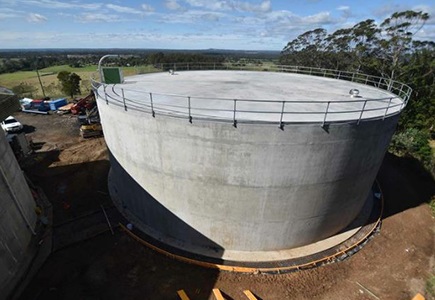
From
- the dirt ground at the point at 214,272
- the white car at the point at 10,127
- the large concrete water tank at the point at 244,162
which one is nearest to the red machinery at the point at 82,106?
the white car at the point at 10,127

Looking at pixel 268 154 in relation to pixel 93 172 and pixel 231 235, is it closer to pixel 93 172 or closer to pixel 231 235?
pixel 231 235

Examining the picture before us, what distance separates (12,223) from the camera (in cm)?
1225

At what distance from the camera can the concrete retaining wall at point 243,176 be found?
34.9 ft

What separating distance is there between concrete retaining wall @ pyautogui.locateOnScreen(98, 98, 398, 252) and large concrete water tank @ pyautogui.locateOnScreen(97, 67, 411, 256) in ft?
0.16

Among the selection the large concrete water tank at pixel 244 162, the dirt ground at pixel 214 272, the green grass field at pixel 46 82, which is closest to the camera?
the large concrete water tank at pixel 244 162

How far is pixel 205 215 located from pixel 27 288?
335 inches

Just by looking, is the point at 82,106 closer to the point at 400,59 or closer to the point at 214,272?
the point at 214,272

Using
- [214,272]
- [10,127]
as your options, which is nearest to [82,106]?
[10,127]

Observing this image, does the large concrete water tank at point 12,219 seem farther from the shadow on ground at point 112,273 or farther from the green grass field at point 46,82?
the green grass field at point 46,82

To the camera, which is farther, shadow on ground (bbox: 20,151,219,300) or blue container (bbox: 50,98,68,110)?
blue container (bbox: 50,98,68,110)

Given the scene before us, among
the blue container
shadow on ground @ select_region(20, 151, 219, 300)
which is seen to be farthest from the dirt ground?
the blue container

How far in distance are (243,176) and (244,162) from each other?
2.33 ft

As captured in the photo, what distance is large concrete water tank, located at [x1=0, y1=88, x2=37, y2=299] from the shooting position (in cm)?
1129

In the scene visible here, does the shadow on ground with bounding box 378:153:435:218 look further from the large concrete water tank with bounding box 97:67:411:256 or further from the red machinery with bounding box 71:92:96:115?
the red machinery with bounding box 71:92:96:115
